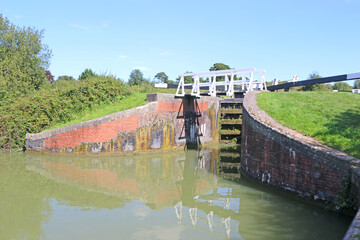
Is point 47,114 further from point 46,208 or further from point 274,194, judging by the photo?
point 274,194

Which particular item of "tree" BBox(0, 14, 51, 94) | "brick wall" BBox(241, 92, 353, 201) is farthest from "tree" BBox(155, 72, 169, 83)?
"brick wall" BBox(241, 92, 353, 201)

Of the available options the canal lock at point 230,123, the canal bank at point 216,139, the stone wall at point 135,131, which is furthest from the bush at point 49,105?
the canal lock at point 230,123

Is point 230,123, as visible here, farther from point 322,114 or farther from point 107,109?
point 322,114

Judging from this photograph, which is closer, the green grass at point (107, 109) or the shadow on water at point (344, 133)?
the shadow on water at point (344, 133)

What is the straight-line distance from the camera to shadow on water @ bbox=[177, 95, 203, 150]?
603 inches

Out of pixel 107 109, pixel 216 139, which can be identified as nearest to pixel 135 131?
pixel 107 109

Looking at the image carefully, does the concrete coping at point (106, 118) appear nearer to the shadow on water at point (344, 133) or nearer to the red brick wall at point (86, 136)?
the red brick wall at point (86, 136)

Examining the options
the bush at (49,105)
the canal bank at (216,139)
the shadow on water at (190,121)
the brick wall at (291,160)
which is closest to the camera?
the brick wall at (291,160)

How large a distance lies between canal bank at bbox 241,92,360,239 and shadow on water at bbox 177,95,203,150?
5.79 meters

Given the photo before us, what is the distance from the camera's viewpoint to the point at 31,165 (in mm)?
10742

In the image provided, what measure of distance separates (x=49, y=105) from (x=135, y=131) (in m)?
4.48

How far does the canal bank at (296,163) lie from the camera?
5906 millimetres

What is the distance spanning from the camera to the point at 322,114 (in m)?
9.42

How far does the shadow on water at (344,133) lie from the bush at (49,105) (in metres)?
10.3
